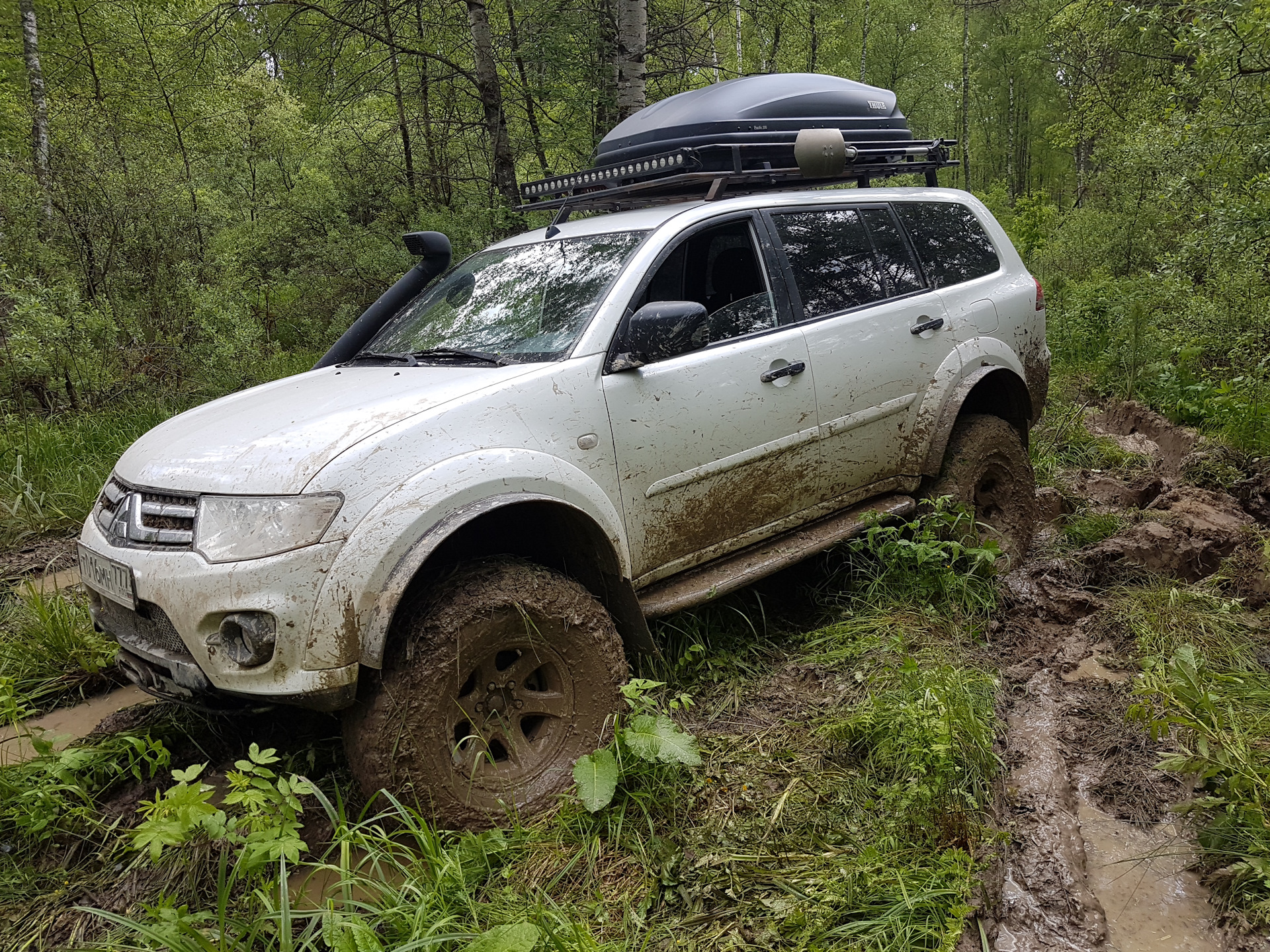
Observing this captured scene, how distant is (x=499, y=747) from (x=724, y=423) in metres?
1.47

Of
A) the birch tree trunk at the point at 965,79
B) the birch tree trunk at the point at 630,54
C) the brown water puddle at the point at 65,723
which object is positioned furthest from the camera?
the birch tree trunk at the point at 965,79

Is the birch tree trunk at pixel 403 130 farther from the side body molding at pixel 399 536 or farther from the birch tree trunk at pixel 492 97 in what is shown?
the side body molding at pixel 399 536

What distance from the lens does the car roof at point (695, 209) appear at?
3391 mm

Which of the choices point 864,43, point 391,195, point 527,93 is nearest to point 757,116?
point 527,93

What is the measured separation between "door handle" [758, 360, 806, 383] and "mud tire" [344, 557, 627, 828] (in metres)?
1.18

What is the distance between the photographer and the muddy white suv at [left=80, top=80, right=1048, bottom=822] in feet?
7.53

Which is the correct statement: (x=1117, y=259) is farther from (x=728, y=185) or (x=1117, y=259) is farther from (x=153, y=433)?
(x=153, y=433)

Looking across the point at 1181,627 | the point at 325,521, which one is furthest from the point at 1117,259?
the point at 325,521

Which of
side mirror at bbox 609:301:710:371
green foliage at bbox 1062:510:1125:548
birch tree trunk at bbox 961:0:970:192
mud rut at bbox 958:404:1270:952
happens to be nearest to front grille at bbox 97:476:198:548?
side mirror at bbox 609:301:710:371

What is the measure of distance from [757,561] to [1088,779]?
139 centimetres

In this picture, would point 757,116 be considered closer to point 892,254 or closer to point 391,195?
point 892,254

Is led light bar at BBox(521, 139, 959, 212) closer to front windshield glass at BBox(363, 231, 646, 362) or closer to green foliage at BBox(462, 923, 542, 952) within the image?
front windshield glass at BBox(363, 231, 646, 362)

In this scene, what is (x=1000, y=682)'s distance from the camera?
11.0ft

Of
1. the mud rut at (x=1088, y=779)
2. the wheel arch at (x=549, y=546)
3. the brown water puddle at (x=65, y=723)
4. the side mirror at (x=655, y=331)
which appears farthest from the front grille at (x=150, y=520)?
the mud rut at (x=1088, y=779)
